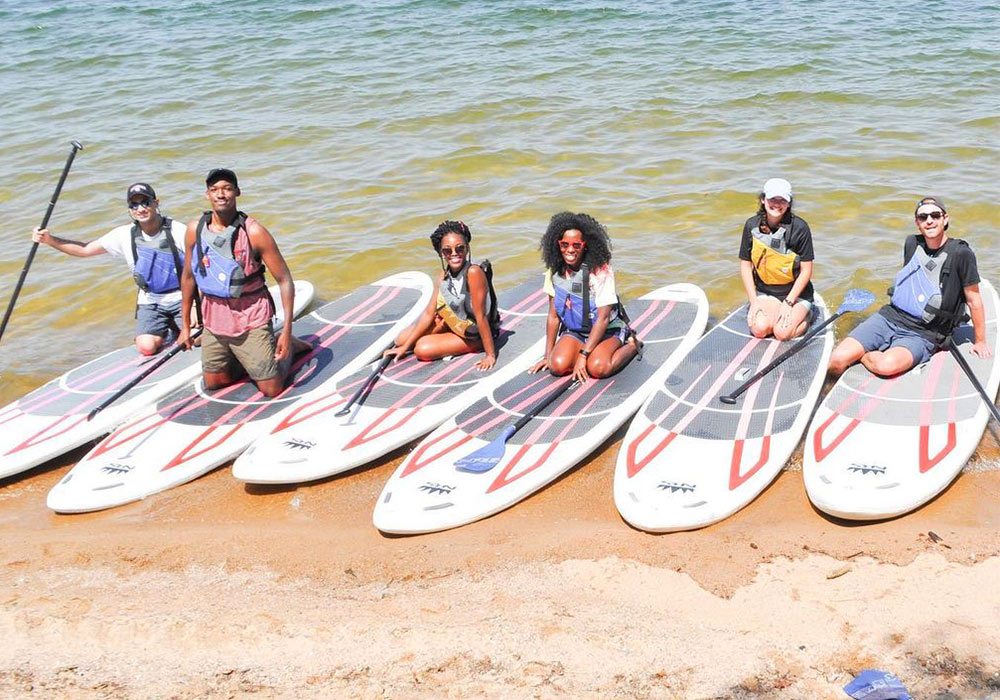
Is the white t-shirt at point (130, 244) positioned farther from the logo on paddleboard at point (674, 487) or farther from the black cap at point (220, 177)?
the logo on paddleboard at point (674, 487)

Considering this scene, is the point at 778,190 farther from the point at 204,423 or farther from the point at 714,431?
the point at 204,423

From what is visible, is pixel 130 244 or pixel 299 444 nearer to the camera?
pixel 299 444

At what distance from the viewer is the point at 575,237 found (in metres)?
6.23

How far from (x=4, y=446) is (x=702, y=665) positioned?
4829mm

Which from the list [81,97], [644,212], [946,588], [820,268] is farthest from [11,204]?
[946,588]

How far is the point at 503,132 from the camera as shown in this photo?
43.4 feet

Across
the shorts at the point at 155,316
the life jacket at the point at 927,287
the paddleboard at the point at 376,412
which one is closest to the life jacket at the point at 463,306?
the paddleboard at the point at 376,412

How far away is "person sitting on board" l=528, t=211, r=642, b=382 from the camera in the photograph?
6.37 meters

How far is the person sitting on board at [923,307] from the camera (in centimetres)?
607

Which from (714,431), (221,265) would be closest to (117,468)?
(221,265)

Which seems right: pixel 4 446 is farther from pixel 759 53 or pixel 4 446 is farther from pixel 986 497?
pixel 759 53

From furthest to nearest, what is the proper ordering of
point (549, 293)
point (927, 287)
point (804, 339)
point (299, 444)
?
1. point (804, 339)
2. point (549, 293)
3. point (927, 287)
4. point (299, 444)

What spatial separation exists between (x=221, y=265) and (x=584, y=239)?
2416 mm

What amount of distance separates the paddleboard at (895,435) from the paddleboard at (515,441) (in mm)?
1246
